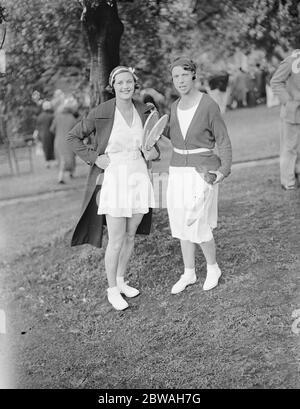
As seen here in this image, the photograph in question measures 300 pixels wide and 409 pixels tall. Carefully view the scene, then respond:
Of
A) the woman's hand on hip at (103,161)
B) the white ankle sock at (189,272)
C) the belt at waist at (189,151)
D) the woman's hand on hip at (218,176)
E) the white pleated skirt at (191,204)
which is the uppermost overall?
the belt at waist at (189,151)

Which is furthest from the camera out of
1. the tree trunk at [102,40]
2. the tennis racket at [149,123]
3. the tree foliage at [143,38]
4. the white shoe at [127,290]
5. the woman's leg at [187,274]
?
the tree foliage at [143,38]

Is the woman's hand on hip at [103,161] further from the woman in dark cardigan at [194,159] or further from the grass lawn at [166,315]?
the grass lawn at [166,315]

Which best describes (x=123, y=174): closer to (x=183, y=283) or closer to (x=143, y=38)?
(x=183, y=283)

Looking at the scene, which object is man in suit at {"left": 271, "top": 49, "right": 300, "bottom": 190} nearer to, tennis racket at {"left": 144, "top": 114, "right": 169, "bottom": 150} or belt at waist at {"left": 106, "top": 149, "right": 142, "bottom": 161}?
A: tennis racket at {"left": 144, "top": 114, "right": 169, "bottom": 150}

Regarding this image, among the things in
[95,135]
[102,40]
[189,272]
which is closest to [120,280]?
[189,272]

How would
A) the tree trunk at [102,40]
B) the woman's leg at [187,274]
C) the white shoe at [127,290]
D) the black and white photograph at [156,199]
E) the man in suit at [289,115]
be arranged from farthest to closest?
1. the man in suit at [289,115]
2. the tree trunk at [102,40]
3. the white shoe at [127,290]
4. the woman's leg at [187,274]
5. the black and white photograph at [156,199]

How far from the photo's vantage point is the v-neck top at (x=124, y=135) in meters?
3.27

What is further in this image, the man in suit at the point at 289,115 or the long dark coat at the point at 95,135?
the man in suit at the point at 289,115

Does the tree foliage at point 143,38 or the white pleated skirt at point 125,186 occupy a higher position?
the tree foliage at point 143,38

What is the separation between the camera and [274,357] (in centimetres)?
296

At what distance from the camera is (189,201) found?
3.31 m

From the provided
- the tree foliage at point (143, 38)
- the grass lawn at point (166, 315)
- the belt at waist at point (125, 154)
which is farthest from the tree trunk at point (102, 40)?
the grass lawn at point (166, 315)

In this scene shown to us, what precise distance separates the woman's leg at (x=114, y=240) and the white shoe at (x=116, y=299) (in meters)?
0.10

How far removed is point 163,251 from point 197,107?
3.98 feet
